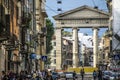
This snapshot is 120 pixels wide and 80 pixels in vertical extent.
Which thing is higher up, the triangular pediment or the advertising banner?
the triangular pediment

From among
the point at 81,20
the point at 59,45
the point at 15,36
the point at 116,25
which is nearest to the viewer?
the point at 15,36

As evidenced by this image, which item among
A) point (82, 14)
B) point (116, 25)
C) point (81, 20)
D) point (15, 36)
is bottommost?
point (15, 36)

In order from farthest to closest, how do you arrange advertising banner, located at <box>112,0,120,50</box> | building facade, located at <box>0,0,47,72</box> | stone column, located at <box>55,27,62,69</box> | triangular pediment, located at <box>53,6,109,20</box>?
1. stone column, located at <box>55,27,62,69</box>
2. triangular pediment, located at <box>53,6,109,20</box>
3. advertising banner, located at <box>112,0,120,50</box>
4. building facade, located at <box>0,0,47,72</box>

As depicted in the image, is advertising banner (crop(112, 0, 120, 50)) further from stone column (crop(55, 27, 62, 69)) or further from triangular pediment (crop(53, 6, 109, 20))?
stone column (crop(55, 27, 62, 69))

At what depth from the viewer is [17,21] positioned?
5450cm

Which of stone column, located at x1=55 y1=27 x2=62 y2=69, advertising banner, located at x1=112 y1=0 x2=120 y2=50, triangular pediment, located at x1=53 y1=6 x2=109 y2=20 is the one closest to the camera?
advertising banner, located at x1=112 y1=0 x2=120 y2=50

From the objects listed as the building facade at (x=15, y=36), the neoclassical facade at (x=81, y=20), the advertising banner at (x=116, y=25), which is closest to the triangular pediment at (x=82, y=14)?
the neoclassical facade at (x=81, y=20)

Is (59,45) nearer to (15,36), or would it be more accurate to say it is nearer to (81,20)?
(81,20)

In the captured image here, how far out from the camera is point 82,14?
428ft

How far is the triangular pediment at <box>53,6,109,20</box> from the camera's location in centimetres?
12875

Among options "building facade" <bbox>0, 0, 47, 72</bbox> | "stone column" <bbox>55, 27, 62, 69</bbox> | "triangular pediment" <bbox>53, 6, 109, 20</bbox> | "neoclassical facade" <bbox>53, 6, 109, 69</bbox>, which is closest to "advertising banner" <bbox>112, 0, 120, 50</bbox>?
"building facade" <bbox>0, 0, 47, 72</bbox>

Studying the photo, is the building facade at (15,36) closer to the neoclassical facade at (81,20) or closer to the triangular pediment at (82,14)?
the neoclassical facade at (81,20)

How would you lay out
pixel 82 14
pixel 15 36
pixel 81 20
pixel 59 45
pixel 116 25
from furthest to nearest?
pixel 59 45 < pixel 82 14 < pixel 81 20 < pixel 116 25 < pixel 15 36

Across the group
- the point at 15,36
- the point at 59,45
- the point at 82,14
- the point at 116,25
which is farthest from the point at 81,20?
the point at 15,36
